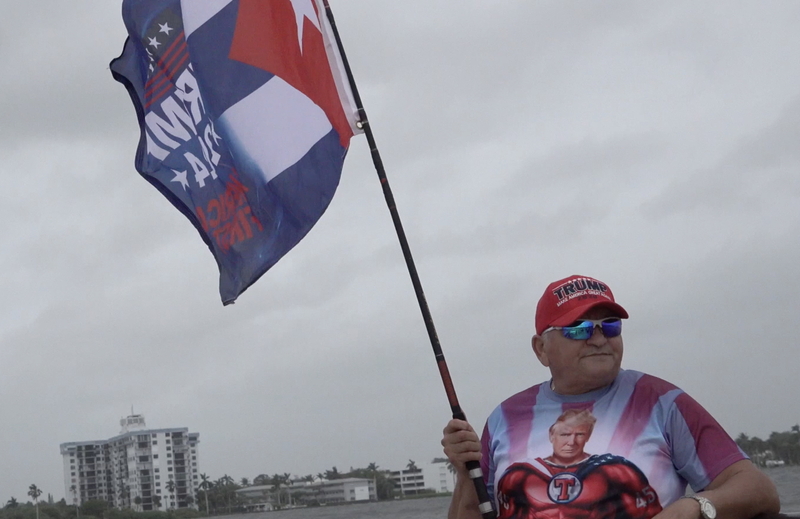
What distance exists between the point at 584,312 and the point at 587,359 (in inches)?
6.5

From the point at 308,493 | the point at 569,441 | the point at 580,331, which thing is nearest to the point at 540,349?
the point at 580,331

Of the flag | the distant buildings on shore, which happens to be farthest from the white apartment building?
the flag

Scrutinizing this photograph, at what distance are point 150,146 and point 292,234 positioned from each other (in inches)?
41.6

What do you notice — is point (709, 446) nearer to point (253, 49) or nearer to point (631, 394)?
point (631, 394)

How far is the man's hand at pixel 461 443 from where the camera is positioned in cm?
353

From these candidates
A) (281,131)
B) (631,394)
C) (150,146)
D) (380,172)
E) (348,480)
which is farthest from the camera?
(348,480)

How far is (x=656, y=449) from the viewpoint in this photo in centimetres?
330

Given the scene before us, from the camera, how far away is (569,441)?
11.3 ft

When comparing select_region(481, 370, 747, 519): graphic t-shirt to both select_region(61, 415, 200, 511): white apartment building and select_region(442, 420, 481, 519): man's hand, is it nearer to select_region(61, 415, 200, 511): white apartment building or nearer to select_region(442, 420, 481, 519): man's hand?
select_region(442, 420, 481, 519): man's hand

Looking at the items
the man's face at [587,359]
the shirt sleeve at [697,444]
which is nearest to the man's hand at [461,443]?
the man's face at [587,359]

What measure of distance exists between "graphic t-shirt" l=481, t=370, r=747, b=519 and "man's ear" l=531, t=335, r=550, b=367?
0.13m

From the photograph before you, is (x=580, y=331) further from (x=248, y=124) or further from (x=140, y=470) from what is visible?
(x=140, y=470)

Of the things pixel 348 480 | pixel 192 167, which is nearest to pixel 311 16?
pixel 192 167

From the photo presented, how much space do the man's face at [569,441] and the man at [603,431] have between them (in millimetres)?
19
